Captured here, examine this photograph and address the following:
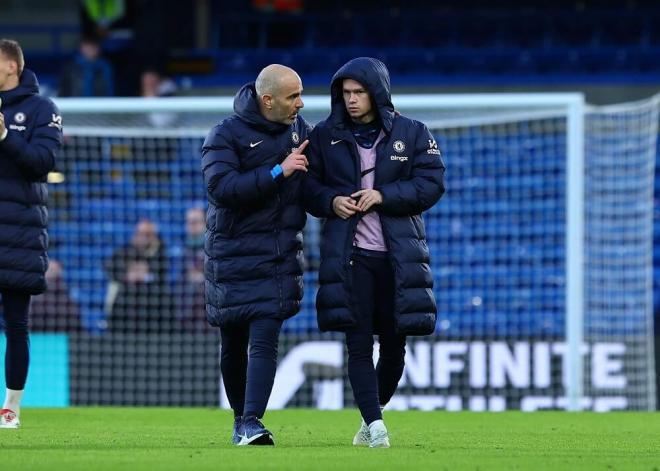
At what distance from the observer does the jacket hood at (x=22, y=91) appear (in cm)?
770

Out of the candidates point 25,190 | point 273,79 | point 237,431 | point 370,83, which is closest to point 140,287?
point 25,190

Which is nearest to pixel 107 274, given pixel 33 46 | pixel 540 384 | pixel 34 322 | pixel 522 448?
pixel 34 322

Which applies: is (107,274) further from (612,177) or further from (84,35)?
(84,35)

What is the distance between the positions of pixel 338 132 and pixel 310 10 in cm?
1264

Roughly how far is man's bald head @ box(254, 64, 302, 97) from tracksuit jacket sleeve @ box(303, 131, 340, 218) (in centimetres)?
30

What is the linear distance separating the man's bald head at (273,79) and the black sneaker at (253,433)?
1.41 metres

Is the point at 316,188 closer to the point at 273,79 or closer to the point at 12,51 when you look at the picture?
the point at 273,79

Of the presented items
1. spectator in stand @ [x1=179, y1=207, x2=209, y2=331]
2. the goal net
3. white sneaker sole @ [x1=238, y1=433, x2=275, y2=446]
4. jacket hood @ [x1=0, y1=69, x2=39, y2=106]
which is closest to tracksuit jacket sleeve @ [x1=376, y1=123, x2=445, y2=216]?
white sneaker sole @ [x1=238, y1=433, x2=275, y2=446]

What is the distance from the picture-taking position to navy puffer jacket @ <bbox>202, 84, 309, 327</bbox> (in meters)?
6.65

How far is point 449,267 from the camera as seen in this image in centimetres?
1277

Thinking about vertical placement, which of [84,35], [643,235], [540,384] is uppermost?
[84,35]

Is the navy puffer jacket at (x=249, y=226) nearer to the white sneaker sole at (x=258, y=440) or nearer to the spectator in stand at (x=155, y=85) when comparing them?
the white sneaker sole at (x=258, y=440)

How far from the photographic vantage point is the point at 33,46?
21016 millimetres

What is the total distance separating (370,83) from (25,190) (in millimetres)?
2069
